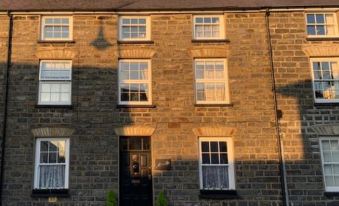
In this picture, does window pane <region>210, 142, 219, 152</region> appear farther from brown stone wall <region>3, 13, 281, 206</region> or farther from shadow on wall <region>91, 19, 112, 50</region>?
shadow on wall <region>91, 19, 112, 50</region>

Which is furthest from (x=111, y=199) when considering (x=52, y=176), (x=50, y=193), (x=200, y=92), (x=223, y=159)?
(x=200, y=92)

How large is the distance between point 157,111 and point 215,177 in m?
2.97

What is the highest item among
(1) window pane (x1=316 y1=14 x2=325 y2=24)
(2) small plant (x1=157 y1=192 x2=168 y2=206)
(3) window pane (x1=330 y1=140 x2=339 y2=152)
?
(1) window pane (x1=316 y1=14 x2=325 y2=24)

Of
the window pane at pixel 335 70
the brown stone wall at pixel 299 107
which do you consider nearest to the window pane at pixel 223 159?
the brown stone wall at pixel 299 107

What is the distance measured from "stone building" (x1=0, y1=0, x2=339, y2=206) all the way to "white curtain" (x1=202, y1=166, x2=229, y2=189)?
1.3 inches

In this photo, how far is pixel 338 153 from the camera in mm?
15914

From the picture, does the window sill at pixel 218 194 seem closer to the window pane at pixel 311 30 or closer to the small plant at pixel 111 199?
the small plant at pixel 111 199

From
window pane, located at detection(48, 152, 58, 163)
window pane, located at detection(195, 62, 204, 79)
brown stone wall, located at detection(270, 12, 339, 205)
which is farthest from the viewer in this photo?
window pane, located at detection(195, 62, 204, 79)

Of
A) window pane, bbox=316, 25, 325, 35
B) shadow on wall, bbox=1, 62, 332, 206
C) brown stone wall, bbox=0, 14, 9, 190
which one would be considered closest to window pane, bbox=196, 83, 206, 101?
→ shadow on wall, bbox=1, 62, 332, 206

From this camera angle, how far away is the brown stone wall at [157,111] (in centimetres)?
1549

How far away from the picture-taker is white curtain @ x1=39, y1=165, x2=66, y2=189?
15.6m

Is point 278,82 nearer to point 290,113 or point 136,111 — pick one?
point 290,113

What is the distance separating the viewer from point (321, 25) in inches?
679

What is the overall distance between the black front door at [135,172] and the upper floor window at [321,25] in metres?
7.21
